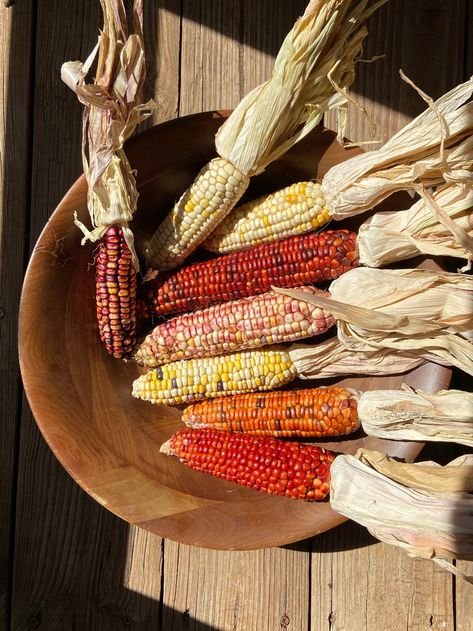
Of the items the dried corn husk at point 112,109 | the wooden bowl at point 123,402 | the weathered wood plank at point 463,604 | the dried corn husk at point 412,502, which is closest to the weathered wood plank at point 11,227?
the wooden bowl at point 123,402

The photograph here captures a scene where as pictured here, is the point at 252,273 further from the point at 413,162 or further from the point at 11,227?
the point at 11,227

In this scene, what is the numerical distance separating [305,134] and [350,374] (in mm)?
602

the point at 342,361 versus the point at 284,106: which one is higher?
the point at 284,106

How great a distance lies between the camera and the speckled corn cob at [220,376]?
5.36ft

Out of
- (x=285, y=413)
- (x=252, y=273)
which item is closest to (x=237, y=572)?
(x=285, y=413)

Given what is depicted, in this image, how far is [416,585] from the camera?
1.82 m

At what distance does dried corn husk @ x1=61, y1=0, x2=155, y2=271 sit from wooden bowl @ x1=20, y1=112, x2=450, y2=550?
3.3 inches

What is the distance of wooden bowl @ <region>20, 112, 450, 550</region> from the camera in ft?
5.16

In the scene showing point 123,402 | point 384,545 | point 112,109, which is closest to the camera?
point 112,109

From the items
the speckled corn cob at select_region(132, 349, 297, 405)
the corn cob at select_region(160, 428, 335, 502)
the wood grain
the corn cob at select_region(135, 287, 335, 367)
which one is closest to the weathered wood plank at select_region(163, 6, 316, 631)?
the wood grain

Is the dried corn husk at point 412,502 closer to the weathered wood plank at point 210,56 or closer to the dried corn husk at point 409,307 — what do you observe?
the dried corn husk at point 409,307

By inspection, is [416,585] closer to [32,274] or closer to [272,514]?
[272,514]

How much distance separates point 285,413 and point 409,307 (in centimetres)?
39

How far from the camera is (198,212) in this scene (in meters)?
1.57
